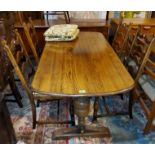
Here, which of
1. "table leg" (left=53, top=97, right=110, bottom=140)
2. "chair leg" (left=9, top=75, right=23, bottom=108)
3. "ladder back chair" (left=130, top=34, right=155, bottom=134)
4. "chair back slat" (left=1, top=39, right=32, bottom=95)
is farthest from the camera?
"chair leg" (left=9, top=75, right=23, bottom=108)

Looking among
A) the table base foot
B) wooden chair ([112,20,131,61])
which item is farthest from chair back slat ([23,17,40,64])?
wooden chair ([112,20,131,61])

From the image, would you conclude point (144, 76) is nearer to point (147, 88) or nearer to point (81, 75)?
point (147, 88)

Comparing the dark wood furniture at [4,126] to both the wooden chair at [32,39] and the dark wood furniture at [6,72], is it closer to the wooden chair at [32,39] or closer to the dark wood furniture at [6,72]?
the dark wood furniture at [6,72]

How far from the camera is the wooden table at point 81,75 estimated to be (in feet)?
3.80

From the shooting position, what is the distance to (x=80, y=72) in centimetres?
139

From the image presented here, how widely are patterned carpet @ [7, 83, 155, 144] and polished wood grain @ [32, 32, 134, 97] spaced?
660 mm

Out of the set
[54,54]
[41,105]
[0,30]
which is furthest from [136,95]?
[0,30]

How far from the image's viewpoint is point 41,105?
2191 millimetres

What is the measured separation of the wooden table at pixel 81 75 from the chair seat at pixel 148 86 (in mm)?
380

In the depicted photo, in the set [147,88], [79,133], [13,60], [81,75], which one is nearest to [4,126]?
[13,60]

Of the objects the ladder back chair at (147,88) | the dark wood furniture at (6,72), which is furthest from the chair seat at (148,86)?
the dark wood furniture at (6,72)

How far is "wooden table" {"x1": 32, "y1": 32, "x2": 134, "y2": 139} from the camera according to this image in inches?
45.6

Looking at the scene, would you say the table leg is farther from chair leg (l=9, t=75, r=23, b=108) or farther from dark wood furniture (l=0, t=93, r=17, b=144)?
chair leg (l=9, t=75, r=23, b=108)
